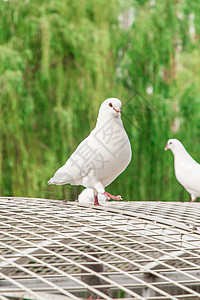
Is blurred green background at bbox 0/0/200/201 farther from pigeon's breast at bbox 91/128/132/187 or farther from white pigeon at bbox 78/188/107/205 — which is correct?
pigeon's breast at bbox 91/128/132/187

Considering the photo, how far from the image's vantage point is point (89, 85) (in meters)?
8.57

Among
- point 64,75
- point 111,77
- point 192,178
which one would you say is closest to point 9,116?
point 64,75

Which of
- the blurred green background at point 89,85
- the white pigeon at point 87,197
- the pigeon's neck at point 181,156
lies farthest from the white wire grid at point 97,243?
the blurred green background at point 89,85

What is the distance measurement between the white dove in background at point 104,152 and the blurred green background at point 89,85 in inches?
149

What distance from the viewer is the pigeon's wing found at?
12.7 feet

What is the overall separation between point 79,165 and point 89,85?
4746 mm

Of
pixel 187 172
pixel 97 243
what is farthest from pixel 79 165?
pixel 187 172

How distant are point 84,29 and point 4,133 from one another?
2.06 m

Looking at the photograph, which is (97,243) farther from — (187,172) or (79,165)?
(187,172)

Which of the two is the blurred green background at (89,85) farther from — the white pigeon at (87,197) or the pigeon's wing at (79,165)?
the pigeon's wing at (79,165)

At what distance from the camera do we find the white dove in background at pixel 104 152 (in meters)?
3.82

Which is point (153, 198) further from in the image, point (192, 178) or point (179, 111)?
point (192, 178)

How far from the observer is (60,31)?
332 inches

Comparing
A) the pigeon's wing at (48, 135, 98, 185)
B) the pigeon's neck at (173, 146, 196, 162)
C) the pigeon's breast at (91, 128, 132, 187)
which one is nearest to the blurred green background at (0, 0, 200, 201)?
the pigeon's neck at (173, 146, 196, 162)
